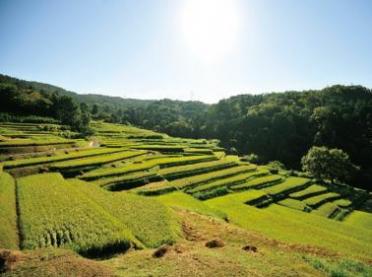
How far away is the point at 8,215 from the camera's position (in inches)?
971

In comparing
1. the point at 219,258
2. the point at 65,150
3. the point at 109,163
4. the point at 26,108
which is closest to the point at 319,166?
the point at 109,163

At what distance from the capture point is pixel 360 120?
360 feet

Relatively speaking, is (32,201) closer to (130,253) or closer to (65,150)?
(130,253)

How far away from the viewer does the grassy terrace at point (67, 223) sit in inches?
839

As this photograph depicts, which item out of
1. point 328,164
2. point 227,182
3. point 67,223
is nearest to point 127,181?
point 227,182

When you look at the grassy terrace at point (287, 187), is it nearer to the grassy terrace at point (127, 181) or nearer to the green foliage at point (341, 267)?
the grassy terrace at point (127, 181)

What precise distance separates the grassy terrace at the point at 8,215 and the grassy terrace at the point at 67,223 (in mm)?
543

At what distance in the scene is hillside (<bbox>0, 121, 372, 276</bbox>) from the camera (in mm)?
18156

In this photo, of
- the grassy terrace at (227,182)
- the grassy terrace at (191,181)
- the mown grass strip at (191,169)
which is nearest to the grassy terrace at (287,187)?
the grassy terrace at (227,182)

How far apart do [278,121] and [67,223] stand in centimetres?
10475

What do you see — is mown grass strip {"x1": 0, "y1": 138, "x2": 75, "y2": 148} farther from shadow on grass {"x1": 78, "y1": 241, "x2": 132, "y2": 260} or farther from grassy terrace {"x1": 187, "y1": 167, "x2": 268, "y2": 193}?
shadow on grass {"x1": 78, "y1": 241, "x2": 132, "y2": 260}

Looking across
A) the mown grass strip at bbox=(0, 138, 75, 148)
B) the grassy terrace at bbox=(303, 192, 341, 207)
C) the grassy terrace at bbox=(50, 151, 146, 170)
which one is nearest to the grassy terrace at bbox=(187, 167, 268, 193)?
the grassy terrace at bbox=(303, 192, 341, 207)

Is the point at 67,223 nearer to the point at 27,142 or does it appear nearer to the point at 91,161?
the point at 91,161

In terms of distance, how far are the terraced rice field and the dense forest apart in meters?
20.8
